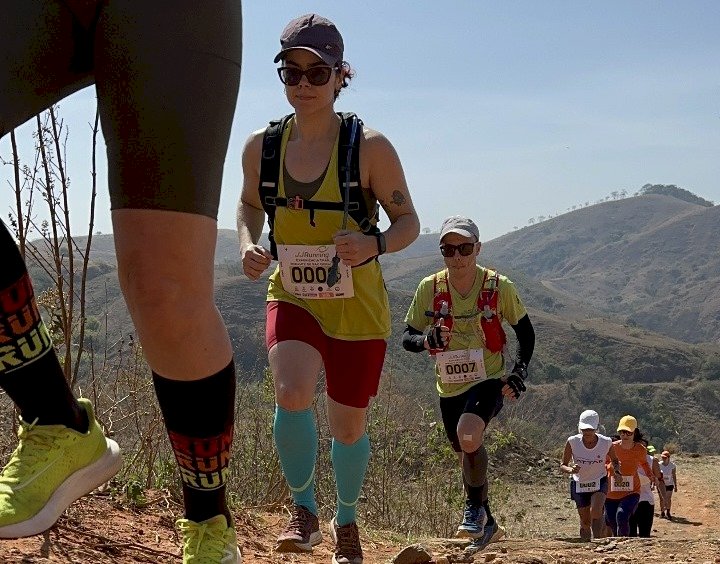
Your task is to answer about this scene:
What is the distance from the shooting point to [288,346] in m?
4.01

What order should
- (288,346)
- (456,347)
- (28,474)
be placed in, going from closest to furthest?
(28,474) → (288,346) → (456,347)

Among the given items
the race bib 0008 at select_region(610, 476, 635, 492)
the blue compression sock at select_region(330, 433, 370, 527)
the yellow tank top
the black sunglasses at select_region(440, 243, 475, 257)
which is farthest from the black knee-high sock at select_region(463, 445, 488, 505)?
the race bib 0008 at select_region(610, 476, 635, 492)

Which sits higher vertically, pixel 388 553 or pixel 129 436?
pixel 129 436

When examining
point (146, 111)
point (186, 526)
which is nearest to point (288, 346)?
point (186, 526)

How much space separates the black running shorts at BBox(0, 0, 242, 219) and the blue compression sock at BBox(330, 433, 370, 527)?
2.47 metres

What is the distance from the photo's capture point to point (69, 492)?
6.56 ft

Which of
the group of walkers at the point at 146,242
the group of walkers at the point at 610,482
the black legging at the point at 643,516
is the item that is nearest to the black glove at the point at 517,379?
the group of walkers at the point at 146,242

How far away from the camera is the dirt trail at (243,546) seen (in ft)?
11.8

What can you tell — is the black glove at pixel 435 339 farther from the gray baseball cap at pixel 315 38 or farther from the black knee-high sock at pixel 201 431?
the black knee-high sock at pixel 201 431

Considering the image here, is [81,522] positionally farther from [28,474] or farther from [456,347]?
[456,347]

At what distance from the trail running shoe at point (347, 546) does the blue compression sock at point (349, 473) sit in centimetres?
3

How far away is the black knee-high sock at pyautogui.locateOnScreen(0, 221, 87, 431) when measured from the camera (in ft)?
6.29

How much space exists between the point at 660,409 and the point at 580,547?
6803 centimetres

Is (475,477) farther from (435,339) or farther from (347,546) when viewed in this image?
(347,546)
